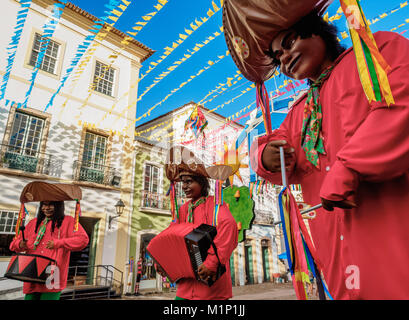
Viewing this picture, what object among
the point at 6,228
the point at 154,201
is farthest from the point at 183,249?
the point at 154,201

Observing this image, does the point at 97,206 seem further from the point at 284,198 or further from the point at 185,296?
the point at 284,198

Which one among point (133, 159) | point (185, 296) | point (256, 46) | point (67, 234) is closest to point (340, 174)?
point (256, 46)

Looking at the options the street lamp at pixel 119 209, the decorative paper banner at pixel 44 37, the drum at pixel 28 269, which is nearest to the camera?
the drum at pixel 28 269

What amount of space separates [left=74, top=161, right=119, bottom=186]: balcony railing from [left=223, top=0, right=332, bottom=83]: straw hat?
10492 millimetres

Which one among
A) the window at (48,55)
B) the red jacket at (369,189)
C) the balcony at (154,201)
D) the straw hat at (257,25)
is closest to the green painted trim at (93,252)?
the balcony at (154,201)

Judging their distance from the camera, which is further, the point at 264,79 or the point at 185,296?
the point at 185,296

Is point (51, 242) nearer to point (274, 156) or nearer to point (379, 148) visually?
point (274, 156)

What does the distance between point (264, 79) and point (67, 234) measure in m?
3.72

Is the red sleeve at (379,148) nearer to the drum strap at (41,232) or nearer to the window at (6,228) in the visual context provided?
the drum strap at (41,232)

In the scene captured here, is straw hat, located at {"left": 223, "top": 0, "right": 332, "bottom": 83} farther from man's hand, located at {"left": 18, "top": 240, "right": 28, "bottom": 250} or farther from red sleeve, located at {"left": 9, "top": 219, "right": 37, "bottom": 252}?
red sleeve, located at {"left": 9, "top": 219, "right": 37, "bottom": 252}

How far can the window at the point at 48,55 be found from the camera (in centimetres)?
1078

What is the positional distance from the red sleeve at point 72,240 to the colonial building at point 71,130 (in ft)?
22.8

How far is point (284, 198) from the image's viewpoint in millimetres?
1080

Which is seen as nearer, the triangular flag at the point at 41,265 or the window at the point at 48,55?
the triangular flag at the point at 41,265
